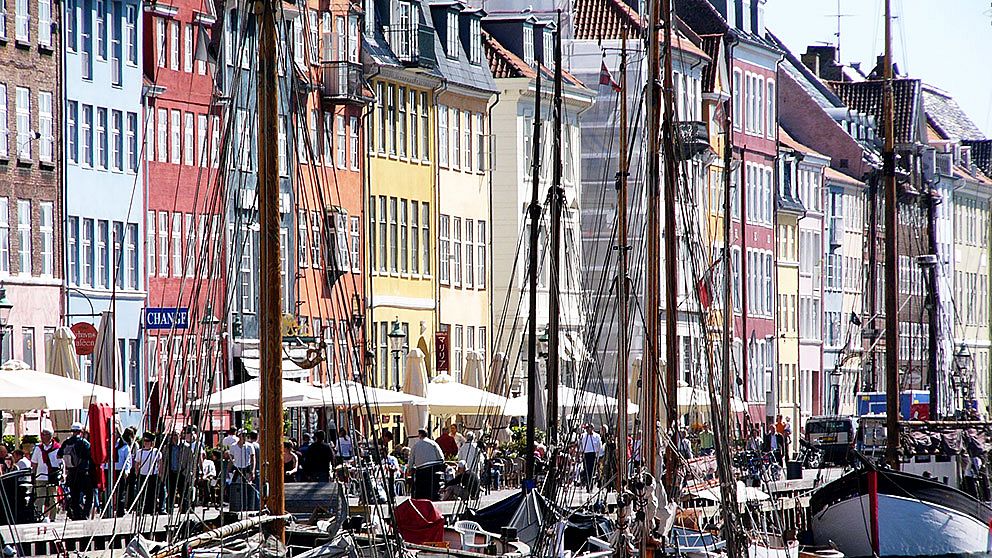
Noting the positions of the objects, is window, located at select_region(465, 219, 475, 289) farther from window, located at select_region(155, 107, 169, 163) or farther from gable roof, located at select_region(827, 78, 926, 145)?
gable roof, located at select_region(827, 78, 926, 145)

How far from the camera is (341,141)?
68812mm

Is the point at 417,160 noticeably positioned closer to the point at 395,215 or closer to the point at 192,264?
the point at 395,215

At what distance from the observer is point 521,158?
80062 mm

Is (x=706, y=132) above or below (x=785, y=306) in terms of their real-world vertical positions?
above

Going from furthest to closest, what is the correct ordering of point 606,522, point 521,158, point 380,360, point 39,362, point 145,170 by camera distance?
point 521,158 → point 380,360 → point 145,170 → point 39,362 → point 606,522

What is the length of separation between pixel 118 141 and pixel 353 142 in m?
10.5

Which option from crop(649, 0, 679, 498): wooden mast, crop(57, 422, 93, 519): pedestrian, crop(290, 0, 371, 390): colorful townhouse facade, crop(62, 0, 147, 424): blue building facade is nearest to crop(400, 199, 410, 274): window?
crop(290, 0, 371, 390): colorful townhouse facade

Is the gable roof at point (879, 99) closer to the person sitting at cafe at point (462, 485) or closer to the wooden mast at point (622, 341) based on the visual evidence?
the wooden mast at point (622, 341)

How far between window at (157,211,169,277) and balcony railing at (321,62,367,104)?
769 cm

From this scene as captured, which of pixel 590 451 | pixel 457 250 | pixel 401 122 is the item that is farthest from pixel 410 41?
pixel 590 451

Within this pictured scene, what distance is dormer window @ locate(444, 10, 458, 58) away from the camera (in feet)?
247

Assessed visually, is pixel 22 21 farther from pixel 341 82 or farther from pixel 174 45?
pixel 341 82

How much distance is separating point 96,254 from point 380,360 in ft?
40.3

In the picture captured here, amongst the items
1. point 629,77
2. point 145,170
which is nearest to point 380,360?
point 145,170
